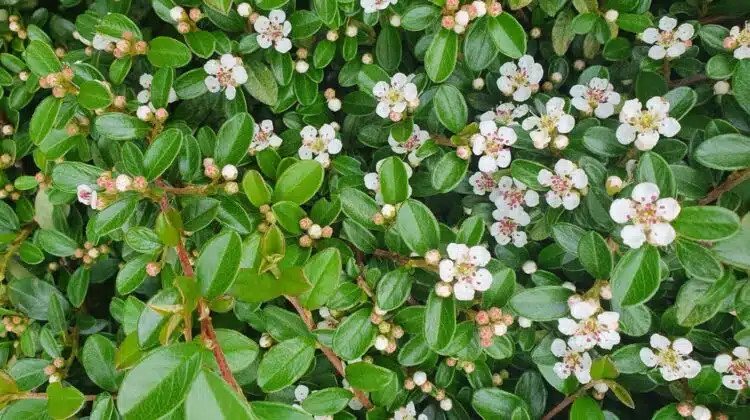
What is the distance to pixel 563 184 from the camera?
4.42ft

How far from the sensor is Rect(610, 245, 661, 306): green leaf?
44.1 inches

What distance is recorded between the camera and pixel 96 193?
1320 millimetres

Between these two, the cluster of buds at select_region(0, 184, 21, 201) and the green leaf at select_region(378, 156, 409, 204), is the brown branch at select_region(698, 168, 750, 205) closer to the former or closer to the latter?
the green leaf at select_region(378, 156, 409, 204)

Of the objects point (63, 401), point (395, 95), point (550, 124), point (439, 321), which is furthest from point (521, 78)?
point (63, 401)

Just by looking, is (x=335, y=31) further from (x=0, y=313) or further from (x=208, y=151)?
(x=0, y=313)

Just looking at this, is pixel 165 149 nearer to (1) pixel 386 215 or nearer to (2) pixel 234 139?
(2) pixel 234 139

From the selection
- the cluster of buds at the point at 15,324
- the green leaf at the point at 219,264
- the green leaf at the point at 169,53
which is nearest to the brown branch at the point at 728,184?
the green leaf at the point at 219,264

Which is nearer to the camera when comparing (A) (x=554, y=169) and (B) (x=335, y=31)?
(A) (x=554, y=169)

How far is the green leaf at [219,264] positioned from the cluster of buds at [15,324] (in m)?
0.75

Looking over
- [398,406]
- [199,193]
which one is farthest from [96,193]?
[398,406]

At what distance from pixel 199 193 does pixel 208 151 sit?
6.8 inches

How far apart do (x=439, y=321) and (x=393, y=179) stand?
301mm

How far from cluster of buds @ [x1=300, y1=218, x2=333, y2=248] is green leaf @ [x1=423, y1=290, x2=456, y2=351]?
0.96 ft

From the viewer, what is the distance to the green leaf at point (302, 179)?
53.9 inches
